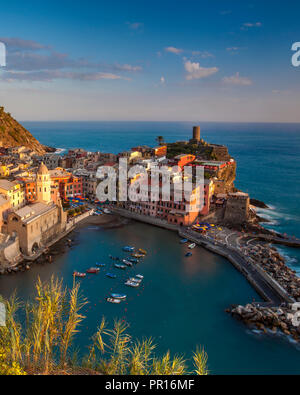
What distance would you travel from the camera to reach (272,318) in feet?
58.9

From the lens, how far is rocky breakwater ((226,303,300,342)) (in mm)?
17484

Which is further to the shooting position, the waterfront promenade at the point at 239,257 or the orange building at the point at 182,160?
the orange building at the point at 182,160

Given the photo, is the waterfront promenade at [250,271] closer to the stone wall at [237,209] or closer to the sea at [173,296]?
the sea at [173,296]

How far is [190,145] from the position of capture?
205ft

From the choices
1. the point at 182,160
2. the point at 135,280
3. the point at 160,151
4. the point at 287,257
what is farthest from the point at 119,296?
the point at 160,151

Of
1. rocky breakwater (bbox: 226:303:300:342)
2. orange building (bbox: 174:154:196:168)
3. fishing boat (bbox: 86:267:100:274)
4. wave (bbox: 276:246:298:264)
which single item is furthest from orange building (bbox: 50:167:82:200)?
rocky breakwater (bbox: 226:303:300:342)

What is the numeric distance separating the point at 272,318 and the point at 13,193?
2515 cm

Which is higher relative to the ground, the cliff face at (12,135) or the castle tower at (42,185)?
the cliff face at (12,135)

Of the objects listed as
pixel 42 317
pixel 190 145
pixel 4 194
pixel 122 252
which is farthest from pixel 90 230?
pixel 190 145

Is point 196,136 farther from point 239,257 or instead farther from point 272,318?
point 272,318

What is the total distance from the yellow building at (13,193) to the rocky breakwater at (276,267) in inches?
890

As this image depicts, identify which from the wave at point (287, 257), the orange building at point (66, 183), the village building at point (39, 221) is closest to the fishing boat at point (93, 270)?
the village building at point (39, 221)

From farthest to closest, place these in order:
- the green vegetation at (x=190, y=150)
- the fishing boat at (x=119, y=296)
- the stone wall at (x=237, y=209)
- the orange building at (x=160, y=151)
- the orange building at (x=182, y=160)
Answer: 1. the green vegetation at (x=190, y=150)
2. the orange building at (x=160, y=151)
3. the orange building at (x=182, y=160)
4. the stone wall at (x=237, y=209)
5. the fishing boat at (x=119, y=296)

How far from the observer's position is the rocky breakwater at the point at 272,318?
57.4 feet
